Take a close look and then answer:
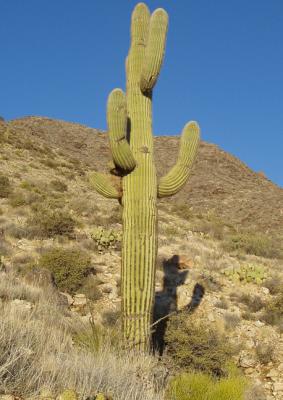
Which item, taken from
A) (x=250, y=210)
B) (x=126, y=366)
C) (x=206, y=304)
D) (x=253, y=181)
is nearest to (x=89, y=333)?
(x=126, y=366)

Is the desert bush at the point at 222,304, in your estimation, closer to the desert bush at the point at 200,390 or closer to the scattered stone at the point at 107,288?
the scattered stone at the point at 107,288

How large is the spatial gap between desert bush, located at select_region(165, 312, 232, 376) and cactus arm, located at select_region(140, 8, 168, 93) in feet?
12.8

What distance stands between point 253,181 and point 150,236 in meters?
31.4

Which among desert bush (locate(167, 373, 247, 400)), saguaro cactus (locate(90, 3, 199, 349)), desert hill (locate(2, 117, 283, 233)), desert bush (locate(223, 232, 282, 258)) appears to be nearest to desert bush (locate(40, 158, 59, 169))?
desert hill (locate(2, 117, 283, 233))

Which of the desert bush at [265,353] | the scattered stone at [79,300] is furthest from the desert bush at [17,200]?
the desert bush at [265,353]

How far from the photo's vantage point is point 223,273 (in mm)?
11914

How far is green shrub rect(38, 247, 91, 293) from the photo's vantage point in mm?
9367

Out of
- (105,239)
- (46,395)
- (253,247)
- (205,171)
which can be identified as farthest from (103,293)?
(205,171)

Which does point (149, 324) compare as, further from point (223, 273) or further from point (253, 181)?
point (253, 181)

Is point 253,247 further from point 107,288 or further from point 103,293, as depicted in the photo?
point 103,293

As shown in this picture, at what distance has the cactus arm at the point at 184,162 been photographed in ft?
22.3

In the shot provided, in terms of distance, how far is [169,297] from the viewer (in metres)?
9.80

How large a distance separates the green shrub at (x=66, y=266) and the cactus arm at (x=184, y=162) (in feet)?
12.1

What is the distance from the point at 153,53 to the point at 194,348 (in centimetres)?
463
